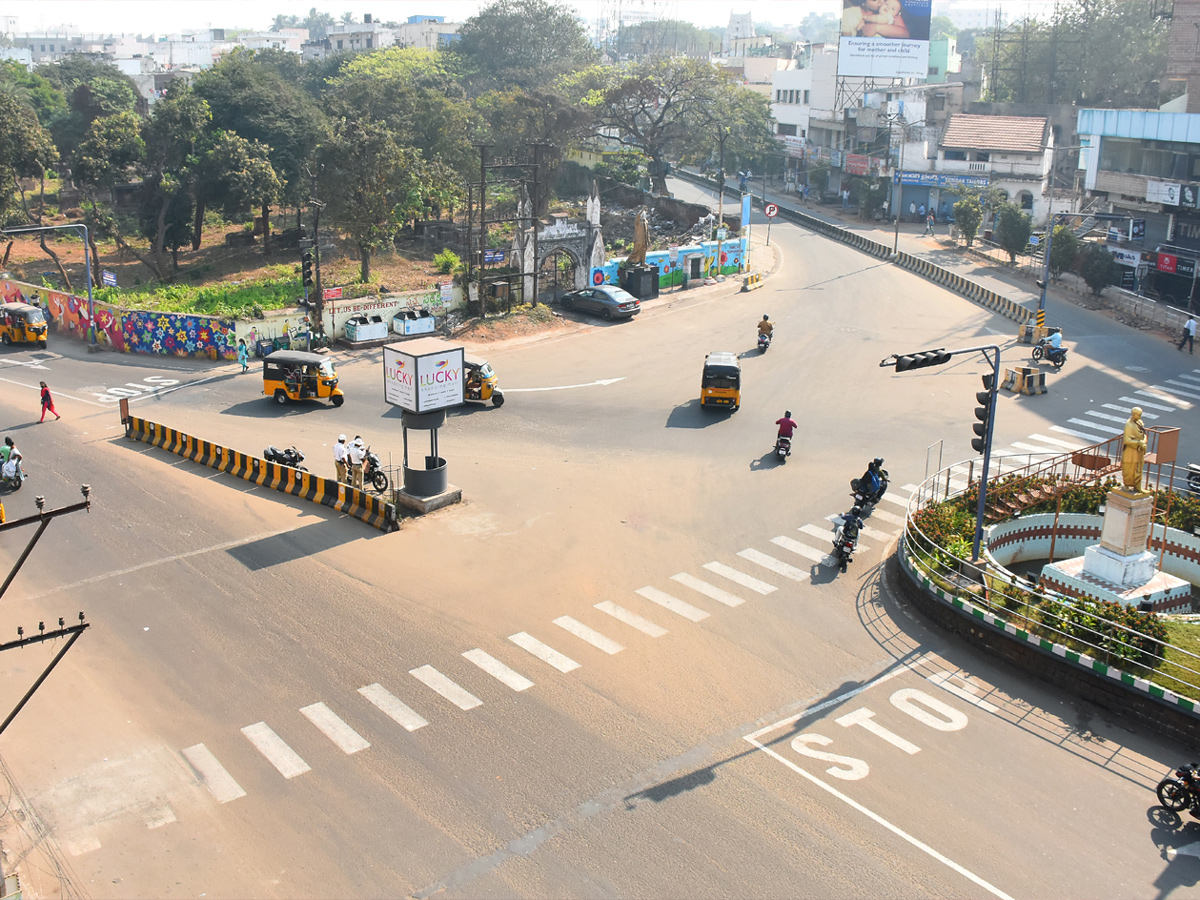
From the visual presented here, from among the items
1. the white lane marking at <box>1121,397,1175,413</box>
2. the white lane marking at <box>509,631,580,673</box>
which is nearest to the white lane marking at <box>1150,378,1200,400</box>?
the white lane marking at <box>1121,397,1175,413</box>

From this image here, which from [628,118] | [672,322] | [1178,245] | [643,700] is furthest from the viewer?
[628,118]

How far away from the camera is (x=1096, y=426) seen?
32.1 m

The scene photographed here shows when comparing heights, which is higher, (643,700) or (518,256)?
(518,256)

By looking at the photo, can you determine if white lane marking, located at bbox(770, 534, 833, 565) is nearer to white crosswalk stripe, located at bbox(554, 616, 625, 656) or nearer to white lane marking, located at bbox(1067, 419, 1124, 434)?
white crosswalk stripe, located at bbox(554, 616, 625, 656)

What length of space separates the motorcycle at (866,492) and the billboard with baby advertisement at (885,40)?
227ft

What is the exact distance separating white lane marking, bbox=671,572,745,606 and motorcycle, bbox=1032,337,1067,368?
23179 mm

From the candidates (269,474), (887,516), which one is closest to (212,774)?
(269,474)

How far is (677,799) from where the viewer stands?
1452cm

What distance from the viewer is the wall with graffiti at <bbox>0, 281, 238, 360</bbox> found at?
39750mm

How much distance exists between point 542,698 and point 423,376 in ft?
32.7

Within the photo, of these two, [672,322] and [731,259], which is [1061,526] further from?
[731,259]

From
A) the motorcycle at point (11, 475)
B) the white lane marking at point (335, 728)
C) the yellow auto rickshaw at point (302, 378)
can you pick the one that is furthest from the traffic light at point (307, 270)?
the white lane marking at point (335, 728)

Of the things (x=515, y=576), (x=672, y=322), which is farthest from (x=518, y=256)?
(x=515, y=576)

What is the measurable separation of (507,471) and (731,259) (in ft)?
106
